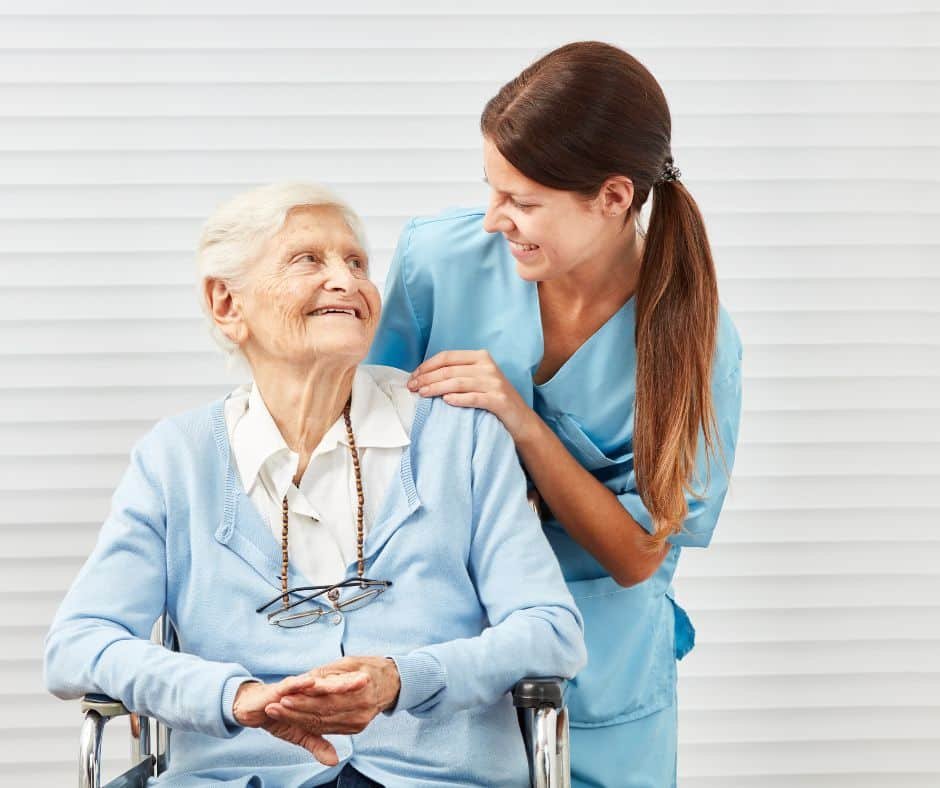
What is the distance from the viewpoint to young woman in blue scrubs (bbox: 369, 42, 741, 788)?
5.57 feet

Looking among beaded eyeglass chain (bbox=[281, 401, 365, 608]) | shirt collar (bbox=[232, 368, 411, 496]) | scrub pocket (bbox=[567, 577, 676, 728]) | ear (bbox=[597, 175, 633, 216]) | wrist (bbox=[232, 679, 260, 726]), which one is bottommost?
scrub pocket (bbox=[567, 577, 676, 728])

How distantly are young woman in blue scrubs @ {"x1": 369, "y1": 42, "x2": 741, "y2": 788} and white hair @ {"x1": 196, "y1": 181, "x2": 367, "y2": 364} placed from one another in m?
0.26

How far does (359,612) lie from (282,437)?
0.28 meters

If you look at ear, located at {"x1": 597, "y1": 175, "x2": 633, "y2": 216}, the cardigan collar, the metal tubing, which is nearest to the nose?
ear, located at {"x1": 597, "y1": 175, "x2": 633, "y2": 216}

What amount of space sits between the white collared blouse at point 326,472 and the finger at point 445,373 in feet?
0.08

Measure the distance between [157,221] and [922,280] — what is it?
1.63 m

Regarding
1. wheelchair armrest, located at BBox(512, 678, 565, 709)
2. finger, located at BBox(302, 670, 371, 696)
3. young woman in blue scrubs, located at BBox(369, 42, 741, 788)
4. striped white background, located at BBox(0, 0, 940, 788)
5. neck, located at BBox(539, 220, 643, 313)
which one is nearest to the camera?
finger, located at BBox(302, 670, 371, 696)

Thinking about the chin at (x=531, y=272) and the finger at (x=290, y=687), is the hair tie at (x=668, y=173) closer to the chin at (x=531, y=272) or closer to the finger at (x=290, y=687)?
the chin at (x=531, y=272)

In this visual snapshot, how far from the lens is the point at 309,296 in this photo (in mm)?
1660

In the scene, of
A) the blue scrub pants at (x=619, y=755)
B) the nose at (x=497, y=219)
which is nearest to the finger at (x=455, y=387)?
the nose at (x=497, y=219)

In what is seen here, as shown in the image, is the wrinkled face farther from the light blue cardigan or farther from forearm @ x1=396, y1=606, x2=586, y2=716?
forearm @ x1=396, y1=606, x2=586, y2=716

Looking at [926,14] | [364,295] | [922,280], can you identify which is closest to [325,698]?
[364,295]

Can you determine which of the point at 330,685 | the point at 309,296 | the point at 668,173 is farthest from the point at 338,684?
the point at 668,173

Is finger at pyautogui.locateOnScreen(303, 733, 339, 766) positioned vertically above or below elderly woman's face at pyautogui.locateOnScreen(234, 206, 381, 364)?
below
